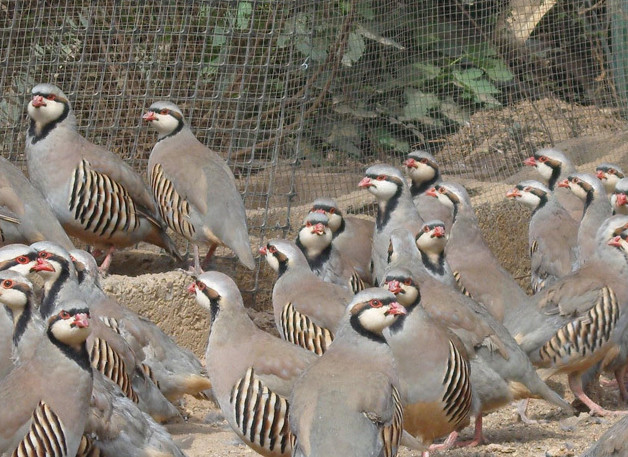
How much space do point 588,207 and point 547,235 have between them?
38 cm

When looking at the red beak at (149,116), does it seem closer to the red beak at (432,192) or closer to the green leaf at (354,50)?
the green leaf at (354,50)

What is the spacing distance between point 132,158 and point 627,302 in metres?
4.19

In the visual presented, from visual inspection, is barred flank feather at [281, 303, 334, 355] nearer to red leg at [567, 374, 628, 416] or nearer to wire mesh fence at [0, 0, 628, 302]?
red leg at [567, 374, 628, 416]

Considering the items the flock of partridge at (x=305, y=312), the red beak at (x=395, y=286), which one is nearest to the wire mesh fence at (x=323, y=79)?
the flock of partridge at (x=305, y=312)

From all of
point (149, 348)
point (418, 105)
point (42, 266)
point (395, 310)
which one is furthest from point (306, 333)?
point (418, 105)

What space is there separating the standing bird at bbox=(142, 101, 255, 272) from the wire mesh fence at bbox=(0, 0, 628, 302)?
1.05 ft

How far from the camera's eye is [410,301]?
22.0 feet

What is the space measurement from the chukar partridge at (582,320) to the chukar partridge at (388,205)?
138 centimetres

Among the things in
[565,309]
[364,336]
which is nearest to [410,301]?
[364,336]

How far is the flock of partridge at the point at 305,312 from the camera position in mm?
5607

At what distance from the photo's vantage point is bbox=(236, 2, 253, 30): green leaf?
9703mm

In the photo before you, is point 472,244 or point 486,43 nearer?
point 472,244

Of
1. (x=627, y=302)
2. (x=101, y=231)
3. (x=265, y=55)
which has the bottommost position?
(x=101, y=231)

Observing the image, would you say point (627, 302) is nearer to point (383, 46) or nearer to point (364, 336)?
point (364, 336)
